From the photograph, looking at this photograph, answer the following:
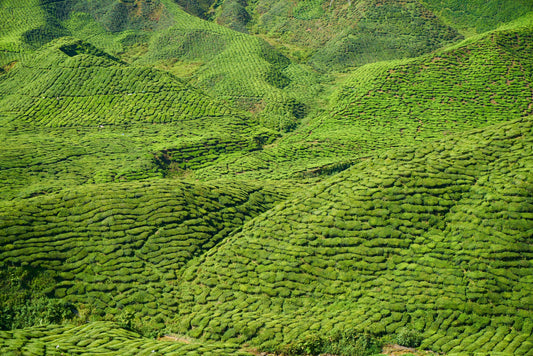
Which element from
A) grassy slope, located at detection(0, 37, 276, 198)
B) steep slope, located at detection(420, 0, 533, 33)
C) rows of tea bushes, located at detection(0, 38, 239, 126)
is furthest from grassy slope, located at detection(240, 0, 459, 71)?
grassy slope, located at detection(0, 37, 276, 198)

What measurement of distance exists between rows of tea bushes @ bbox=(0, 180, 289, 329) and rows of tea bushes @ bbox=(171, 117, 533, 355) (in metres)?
1.47

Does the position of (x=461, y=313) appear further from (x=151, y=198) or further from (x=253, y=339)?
(x=151, y=198)

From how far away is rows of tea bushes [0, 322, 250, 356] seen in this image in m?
13.8

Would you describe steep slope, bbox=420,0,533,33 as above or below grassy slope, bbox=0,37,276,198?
above

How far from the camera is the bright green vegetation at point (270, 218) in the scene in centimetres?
1634

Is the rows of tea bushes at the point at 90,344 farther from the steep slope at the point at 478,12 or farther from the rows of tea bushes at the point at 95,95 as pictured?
the steep slope at the point at 478,12

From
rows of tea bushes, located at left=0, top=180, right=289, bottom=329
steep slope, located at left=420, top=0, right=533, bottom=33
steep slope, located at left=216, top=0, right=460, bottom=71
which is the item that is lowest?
rows of tea bushes, located at left=0, top=180, right=289, bottom=329

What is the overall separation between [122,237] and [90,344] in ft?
25.2

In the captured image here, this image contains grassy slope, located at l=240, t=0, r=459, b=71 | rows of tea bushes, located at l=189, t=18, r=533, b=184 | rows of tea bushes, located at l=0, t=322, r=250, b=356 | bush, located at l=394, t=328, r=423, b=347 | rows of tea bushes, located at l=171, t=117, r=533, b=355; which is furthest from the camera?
grassy slope, located at l=240, t=0, r=459, b=71

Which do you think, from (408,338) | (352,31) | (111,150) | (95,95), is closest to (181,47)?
(95,95)

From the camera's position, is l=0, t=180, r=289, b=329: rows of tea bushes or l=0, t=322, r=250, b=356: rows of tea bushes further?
l=0, t=180, r=289, b=329: rows of tea bushes

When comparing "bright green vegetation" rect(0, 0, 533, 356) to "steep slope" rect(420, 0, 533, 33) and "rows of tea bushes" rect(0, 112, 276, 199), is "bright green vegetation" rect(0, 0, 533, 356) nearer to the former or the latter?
"rows of tea bushes" rect(0, 112, 276, 199)

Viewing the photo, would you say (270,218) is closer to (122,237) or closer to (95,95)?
(122,237)

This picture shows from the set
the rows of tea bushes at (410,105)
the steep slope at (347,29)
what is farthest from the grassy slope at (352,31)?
the rows of tea bushes at (410,105)
